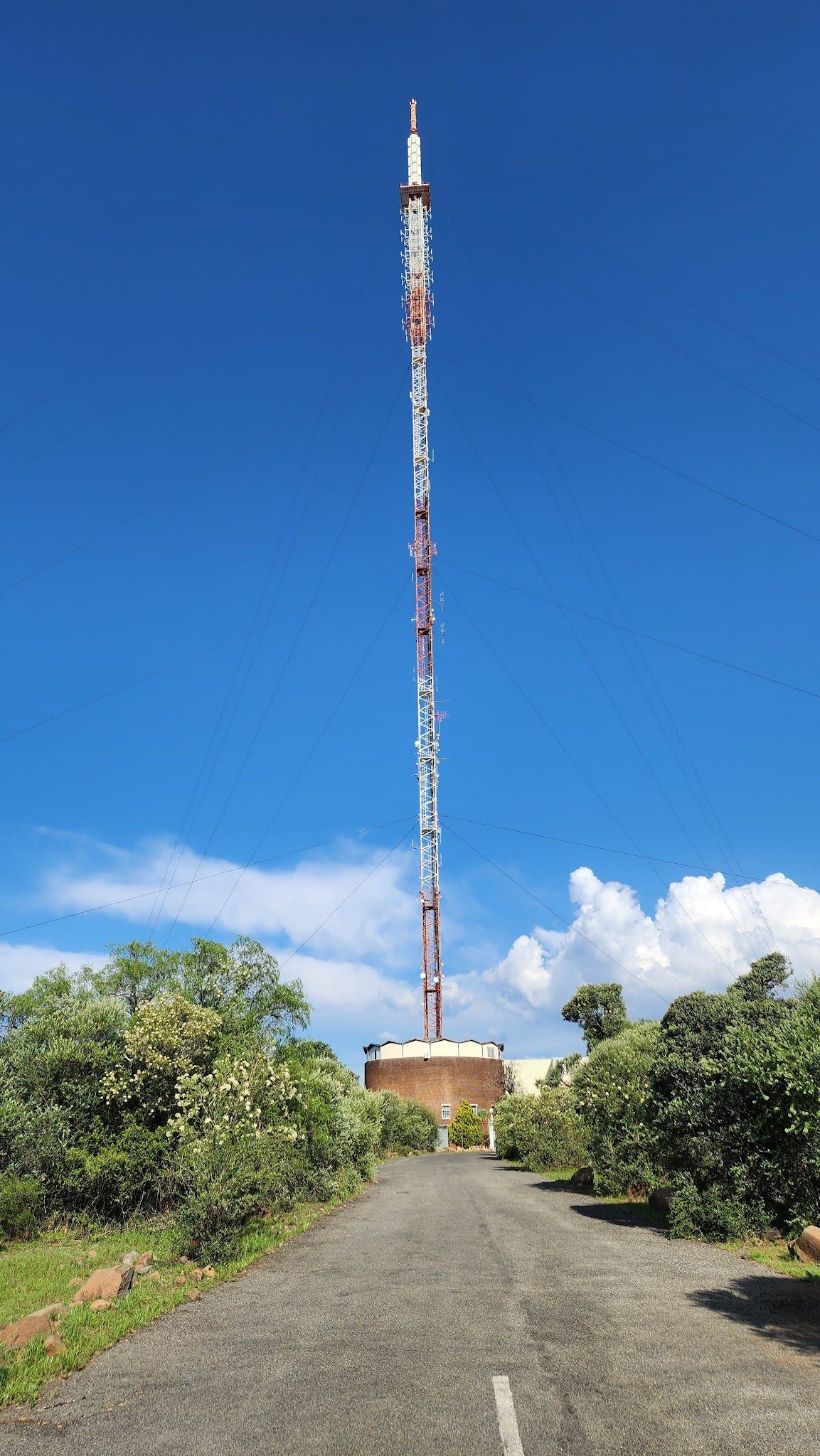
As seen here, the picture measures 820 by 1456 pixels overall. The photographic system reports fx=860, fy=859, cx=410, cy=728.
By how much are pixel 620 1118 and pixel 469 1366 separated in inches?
678

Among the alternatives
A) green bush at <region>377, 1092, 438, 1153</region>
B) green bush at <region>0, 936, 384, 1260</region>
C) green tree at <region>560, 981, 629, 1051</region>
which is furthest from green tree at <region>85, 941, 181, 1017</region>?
green tree at <region>560, 981, 629, 1051</region>

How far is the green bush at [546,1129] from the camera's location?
36.7 meters

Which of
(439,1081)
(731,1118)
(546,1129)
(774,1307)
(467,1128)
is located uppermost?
(731,1118)

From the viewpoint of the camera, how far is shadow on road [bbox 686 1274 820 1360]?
8.93m

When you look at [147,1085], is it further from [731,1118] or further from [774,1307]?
[774,1307]

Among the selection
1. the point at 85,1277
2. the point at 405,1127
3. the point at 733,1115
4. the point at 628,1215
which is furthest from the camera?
the point at 405,1127

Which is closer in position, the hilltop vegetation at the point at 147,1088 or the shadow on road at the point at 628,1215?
the shadow on road at the point at 628,1215

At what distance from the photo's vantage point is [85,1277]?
14.7 metres

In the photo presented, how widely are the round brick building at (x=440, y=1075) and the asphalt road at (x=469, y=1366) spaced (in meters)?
69.0

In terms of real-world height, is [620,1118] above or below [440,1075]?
above

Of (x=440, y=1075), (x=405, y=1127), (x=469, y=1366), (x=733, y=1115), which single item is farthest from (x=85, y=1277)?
(x=440, y=1075)

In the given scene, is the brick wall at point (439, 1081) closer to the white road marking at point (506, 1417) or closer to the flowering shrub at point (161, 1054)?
the flowering shrub at point (161, 1054)

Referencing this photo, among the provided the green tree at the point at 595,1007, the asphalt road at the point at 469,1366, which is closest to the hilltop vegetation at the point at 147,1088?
Result: the asphalt road at the point at 469,1366

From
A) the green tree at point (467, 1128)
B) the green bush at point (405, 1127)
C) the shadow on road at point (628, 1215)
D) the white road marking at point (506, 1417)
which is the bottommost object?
the green tree at point (467, 1128)
